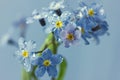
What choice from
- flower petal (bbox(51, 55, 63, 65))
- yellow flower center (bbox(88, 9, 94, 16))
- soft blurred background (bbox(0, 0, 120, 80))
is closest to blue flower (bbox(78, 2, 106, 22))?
yellow flower center (bbox(88, 9, 94, 16))

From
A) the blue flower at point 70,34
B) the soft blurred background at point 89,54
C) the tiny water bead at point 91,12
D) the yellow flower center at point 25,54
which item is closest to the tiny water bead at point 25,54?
the yellow flower center at point 25,54

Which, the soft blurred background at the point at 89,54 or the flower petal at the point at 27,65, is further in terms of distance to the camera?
the soft blurred background at the point at 89,54

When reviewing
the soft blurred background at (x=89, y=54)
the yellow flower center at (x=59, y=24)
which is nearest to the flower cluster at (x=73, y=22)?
the yellow flower center at (x=59, y=24)

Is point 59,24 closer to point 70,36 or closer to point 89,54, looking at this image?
point 70,36

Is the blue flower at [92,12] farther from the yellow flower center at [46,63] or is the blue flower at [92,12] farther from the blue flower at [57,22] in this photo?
the yellow flower center at [46,63]

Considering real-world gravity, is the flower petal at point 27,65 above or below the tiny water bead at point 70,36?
below

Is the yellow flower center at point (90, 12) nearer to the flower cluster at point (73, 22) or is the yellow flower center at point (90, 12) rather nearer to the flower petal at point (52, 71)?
the flower cluster at point (73, 22)

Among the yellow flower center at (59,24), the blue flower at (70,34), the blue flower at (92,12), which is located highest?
the blue flower at (92,12)
